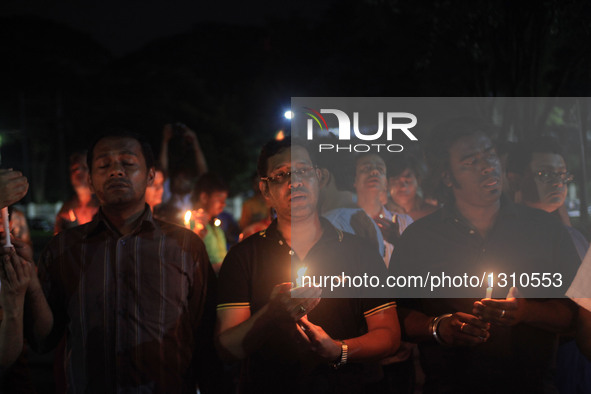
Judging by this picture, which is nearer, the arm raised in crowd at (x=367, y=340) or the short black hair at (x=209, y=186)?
the arm raised in crowd at (x=367, y=340)

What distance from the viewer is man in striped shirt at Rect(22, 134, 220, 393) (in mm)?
2502

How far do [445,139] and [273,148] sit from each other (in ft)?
2.99

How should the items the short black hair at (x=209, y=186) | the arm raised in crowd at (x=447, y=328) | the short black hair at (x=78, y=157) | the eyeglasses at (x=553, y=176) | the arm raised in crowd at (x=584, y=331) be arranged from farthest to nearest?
the short black hair at (x=209, y=186), the short black hair at (x=78, y=157), the eyeglasses at (x=553, y=176), the arm raised in crowd at (x=584, y=331), the arm raised in crowd at (x=447, y=328)

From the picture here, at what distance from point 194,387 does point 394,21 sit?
7.41m

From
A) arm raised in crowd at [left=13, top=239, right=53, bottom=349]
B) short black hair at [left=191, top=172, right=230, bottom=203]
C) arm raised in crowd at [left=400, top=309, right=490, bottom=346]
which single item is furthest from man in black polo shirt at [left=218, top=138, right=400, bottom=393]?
short black hair at [left=191, top=172, right=230, bottom=203]

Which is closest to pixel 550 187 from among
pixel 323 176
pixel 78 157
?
pixel 323 176

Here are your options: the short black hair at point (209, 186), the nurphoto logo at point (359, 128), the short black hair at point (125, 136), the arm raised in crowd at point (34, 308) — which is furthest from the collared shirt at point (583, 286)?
the short black hair at point (209, 186)

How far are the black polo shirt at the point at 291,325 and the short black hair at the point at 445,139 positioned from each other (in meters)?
0.56

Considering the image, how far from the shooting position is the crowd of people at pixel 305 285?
250 cm

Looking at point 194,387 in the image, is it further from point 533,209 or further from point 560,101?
point 560,101

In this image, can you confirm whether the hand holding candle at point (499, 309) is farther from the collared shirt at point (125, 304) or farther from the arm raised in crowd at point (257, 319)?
the collared shirt at point (125, 304)

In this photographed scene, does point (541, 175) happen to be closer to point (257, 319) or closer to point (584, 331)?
point (584, 331)

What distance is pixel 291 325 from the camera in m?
2.54

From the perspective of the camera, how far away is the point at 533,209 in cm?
273
